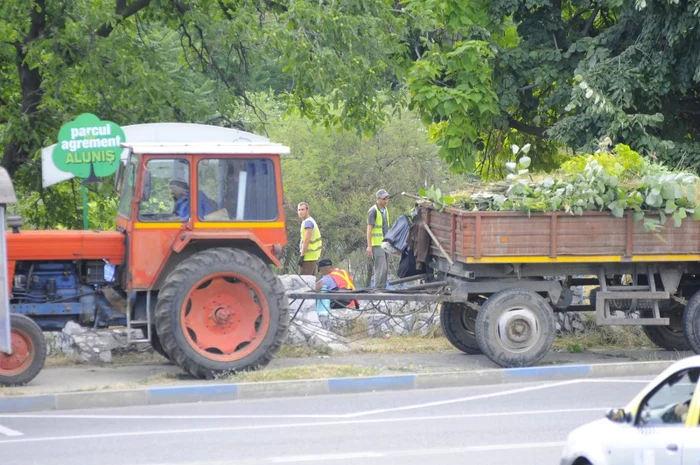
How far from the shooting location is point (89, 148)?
13133mm

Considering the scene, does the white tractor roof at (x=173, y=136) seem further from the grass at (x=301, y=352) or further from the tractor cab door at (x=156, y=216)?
the grass at (x=301, y=352)

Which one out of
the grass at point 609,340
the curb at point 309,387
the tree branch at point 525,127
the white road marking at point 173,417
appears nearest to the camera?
the white road marking at point 173,417

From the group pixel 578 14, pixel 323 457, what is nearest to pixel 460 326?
pixel 323 457

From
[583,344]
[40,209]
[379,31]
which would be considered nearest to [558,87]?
[379,31]

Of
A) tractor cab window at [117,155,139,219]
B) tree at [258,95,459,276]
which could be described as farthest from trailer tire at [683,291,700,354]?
tree at [258,95,459,276]

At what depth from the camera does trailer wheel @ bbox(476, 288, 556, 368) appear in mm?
12820

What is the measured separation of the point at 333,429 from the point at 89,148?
5.29 m

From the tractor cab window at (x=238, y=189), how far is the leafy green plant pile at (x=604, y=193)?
84.9 inches

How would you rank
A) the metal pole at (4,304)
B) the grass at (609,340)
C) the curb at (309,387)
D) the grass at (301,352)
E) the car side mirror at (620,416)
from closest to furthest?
the car side mirror at (620,416) → the metal pole at (4,304) → the curb at (309,387) → the grass at (301,352) → the grass at (609,340)

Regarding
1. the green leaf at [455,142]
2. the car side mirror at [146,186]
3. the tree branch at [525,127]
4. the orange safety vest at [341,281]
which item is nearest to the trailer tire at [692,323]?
the orange safety vest at [341,281]

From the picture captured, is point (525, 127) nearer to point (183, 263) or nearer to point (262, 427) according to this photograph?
point (183, 263)

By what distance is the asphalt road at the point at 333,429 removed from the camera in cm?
855

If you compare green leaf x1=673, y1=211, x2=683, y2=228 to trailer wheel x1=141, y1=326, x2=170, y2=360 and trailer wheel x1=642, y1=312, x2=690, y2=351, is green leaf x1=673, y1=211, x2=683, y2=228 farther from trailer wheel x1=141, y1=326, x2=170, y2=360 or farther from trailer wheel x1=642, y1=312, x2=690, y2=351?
trailer wheel x1=141, y1=326, x2=170, y2=360

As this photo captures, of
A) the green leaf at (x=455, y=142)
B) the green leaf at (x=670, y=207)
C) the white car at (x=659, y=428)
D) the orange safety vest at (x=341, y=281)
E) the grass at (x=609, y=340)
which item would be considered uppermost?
the green leaf at (x=455, y=142)
